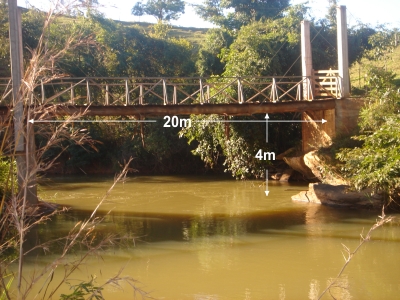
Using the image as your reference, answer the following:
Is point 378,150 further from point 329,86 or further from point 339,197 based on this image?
point 329,86

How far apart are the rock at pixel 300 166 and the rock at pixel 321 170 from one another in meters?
0.77

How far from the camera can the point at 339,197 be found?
43.2 ft

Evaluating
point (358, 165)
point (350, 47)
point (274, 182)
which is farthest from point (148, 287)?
point (350, 47)

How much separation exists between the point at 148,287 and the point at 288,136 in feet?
44.0

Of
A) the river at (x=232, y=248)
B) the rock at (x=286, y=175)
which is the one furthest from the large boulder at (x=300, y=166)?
the river at (x=232, y=248)

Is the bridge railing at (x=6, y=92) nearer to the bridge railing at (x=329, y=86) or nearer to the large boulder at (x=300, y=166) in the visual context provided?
the bridge railing at (x=329, y=86)

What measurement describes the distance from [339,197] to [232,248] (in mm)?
5005

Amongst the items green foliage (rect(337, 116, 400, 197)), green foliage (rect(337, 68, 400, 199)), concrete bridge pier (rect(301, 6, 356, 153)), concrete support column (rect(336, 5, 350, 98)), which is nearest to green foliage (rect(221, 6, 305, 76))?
concrete bridge pier (rect(301, 6, 356, 153))

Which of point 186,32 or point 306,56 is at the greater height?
point 186,32

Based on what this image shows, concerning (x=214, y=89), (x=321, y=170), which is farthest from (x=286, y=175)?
(x=214, y=89)

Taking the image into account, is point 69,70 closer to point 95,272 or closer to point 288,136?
point 288,136

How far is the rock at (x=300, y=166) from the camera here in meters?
16.9

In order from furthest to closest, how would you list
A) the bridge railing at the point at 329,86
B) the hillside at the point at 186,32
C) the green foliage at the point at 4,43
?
1. the hillside at the point at 186,32
2. the green foliage at the point at 4,43
3. the bridge railing at the point at 329,86

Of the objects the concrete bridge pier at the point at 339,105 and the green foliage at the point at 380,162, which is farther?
the concrete bridge pier at the point at 339,105
